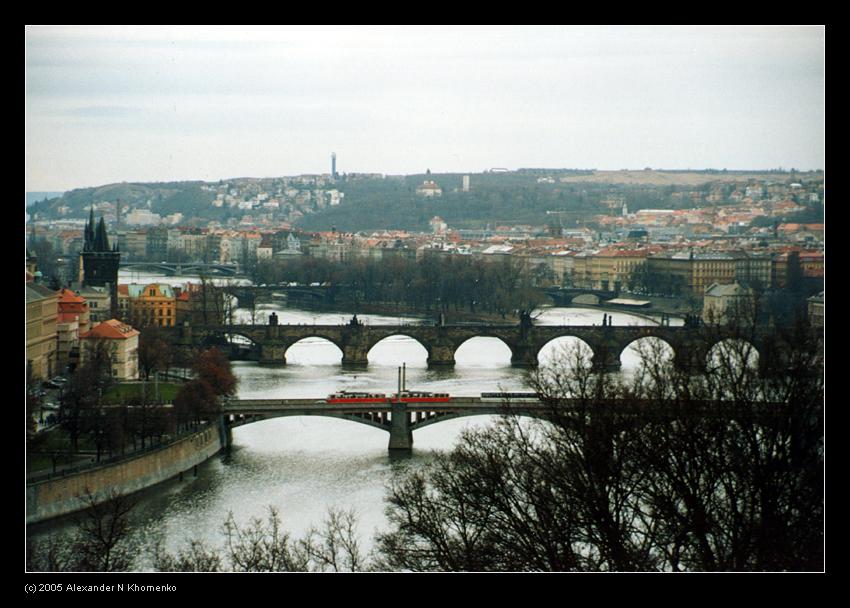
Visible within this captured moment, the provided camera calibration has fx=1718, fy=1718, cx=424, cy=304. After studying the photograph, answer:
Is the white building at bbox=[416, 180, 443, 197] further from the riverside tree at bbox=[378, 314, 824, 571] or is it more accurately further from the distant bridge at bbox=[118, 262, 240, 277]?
the riverside tree at bbox=[378, 314, 824, 571]

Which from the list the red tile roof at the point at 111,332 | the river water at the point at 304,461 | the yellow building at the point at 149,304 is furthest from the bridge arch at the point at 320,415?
the yellow building at the point at 149,304

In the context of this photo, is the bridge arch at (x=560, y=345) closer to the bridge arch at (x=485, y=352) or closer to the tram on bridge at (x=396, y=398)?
the bridge arch at (x=485, y=352)

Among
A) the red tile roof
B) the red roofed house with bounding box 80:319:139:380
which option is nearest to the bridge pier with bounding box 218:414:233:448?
the red roofed house with bounding box 80:319:139:380

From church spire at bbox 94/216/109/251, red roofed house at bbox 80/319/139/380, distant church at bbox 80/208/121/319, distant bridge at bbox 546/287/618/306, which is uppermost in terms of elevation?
church spire at bbox 94/216/109/251

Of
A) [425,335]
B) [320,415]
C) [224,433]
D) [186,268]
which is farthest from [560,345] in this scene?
[186,268]

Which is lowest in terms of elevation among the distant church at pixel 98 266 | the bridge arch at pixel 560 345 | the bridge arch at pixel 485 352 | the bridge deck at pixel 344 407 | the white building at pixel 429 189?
the bridge arch at pixel 485 352

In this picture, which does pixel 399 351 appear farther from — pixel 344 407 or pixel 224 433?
pixel 224 433

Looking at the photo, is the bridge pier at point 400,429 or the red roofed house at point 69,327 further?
the red roofed house at point 69,327
